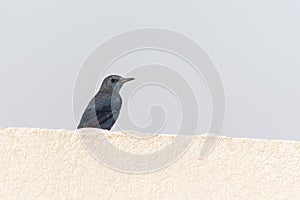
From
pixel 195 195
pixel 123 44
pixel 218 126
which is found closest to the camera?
pixel 195 195

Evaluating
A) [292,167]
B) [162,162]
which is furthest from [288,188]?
[162,162]

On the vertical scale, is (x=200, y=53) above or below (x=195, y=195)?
above

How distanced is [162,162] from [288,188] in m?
0.68

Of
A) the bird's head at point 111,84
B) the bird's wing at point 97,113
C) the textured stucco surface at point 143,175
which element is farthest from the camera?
the bird's head at point 111,84

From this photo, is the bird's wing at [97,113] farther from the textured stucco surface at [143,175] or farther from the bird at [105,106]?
the textured stucco surface at [143,175]

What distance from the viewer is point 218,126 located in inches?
122

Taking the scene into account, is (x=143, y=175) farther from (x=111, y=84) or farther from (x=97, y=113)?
(x=111, y=84)

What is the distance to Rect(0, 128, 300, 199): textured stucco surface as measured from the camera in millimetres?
2609

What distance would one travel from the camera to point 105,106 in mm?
6527

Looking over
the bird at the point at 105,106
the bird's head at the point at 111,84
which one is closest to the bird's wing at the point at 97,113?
the bird at the point at 105,106

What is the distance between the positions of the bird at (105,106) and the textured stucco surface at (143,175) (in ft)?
9.25

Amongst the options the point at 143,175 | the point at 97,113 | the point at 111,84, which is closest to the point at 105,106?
the point at 97,113

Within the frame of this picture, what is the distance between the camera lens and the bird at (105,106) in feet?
19.7

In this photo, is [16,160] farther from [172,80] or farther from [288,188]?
[172,80]
